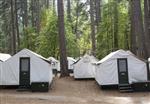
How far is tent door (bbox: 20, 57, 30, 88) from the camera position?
73.4 ft

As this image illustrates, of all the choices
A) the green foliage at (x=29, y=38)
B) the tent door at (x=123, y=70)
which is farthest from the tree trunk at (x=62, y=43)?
the green foliage at (x=29, y=38)

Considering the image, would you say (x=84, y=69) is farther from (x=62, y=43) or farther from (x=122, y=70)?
(x=122, y=70)

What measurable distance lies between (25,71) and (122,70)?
6043 mm

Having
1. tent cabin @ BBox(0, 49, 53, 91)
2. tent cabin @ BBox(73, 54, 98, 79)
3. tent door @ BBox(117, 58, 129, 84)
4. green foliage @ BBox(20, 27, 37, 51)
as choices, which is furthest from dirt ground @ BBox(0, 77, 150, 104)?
green foliage @ BBox(20, 27, 37, 51)

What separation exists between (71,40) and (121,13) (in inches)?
269

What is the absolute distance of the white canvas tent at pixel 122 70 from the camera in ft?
72.6

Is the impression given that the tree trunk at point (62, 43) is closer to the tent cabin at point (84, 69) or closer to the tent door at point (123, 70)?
the tent cabin at point (84, 69)

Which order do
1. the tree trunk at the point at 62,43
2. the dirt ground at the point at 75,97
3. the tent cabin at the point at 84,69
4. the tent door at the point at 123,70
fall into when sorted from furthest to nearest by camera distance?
the tree trunk at the point at 62,43, the tent cabin at the point at 84,69, the tent door at the point at 123,70, the dirt ground at the point at 75,97

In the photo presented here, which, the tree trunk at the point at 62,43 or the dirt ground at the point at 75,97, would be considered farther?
the tree trunk at the point at 62,43

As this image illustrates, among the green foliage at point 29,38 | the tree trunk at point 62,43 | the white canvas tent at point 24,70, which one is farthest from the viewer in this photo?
the green foliage at point 29,38

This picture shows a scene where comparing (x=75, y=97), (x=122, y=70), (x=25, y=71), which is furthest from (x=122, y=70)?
(x=25, y=71)

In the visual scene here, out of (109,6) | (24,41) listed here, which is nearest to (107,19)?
(109,6)

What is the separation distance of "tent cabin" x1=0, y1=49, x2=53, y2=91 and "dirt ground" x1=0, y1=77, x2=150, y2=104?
794 mm

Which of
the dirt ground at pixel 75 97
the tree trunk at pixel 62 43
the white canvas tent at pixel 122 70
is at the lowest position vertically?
the dirt ground at pixel 75 97
